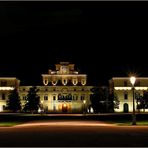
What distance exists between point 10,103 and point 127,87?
32205 millimetres

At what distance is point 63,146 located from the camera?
14977 mm

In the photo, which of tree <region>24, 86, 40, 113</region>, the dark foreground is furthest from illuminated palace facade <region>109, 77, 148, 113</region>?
the dark foreground

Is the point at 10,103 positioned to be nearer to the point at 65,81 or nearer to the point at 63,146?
the point at 65,81

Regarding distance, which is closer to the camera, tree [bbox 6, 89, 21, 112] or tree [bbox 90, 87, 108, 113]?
tree [bbox 90, 87, 108, 113]

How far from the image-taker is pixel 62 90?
115m

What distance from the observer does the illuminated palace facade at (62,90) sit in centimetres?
11177

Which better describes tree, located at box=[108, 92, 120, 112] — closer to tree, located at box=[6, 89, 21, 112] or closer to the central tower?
tree, located at box=[6, 89, 21, 112]

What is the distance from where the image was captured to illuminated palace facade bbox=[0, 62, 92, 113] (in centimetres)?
11177

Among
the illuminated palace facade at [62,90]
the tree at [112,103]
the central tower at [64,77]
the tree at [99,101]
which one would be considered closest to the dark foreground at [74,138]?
the tree at [99,101]

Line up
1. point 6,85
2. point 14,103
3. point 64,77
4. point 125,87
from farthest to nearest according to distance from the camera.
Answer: point 64,77
point 6,85
point 125,87
point 14,103

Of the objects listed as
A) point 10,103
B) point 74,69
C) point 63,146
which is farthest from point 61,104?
point 63,146

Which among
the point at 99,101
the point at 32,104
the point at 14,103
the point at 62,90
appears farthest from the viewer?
the point at 62,90

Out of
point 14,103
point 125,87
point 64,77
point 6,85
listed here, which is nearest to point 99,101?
point 125,87

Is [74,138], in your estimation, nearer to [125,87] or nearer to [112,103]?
[112,103]
